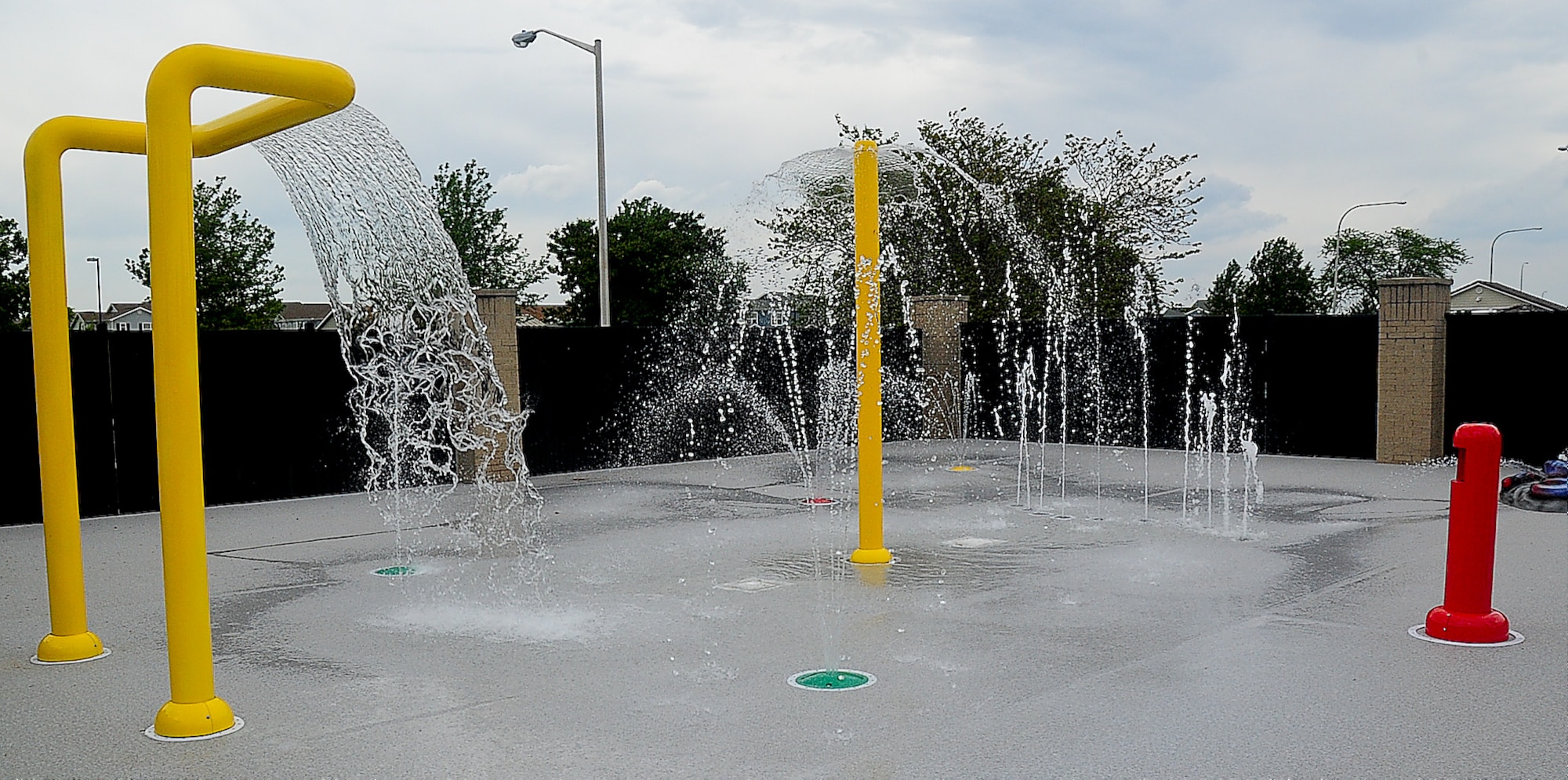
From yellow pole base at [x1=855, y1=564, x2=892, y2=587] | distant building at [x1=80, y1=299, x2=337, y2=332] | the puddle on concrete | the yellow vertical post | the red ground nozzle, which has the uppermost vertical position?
distant building at [x1=80, y1=299, x2=337, y2=332]

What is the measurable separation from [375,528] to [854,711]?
6.22m

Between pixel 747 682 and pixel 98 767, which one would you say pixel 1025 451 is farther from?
pixel 98 767

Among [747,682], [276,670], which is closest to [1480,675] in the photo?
[747,682]

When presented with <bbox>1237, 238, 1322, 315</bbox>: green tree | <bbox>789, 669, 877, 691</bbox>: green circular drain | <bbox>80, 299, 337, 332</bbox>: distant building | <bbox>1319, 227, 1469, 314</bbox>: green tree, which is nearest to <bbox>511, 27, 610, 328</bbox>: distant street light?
<bbox>789, 669, 877, 691</bbox>: green circular drain

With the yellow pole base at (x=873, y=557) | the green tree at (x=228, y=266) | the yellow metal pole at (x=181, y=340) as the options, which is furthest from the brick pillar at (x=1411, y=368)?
the green tree at (x=228, y=266)

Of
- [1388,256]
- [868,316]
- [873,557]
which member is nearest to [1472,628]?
[873,557]

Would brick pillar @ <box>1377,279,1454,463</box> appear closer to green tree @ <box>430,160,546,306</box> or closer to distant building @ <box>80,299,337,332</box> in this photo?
green tree @ <box>430,160,546,306</box>

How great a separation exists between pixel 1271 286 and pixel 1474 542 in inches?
1909

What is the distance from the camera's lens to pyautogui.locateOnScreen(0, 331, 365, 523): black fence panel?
32.9ft

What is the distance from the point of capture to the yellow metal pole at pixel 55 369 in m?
5.46

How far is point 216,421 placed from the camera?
11.1m

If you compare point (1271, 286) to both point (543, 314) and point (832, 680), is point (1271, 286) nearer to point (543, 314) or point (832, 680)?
point (543, 314)

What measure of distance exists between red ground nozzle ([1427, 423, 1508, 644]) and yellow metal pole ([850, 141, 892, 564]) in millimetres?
3014

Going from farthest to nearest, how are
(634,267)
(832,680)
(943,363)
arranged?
(634,267), (943,363), (832,680)
